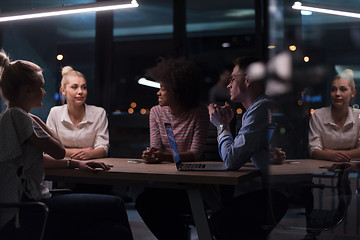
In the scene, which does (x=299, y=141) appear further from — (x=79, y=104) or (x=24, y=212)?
(x=79, y=104)

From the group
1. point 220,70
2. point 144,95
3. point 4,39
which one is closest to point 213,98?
point 144,95

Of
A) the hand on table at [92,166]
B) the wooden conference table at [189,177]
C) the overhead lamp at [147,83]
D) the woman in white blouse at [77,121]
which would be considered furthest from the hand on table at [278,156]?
the overhead lamp at [147,83]

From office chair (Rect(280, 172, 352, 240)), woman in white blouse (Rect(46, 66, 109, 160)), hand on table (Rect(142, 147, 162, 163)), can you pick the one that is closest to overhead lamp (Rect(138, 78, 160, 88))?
woman in white blouse (Rect(46, 66, 109, 160))

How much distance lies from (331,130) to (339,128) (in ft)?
0.14

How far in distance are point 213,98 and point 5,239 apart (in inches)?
132

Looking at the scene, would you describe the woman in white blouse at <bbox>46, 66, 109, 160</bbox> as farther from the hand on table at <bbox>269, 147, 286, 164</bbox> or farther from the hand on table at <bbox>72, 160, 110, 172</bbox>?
the hand on table at <bbox>269, 147, 286, 164</bbox>

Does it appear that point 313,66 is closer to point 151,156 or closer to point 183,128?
point 151,156

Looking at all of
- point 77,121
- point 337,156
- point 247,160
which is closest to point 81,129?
point 77,121

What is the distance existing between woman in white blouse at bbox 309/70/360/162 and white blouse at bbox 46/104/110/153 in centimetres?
186

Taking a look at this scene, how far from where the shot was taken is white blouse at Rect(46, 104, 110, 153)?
307 cm

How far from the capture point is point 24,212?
1806 millimetres

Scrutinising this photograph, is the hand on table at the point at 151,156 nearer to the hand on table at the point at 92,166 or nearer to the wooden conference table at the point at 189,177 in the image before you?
the wooden conference table at the point at 189,177

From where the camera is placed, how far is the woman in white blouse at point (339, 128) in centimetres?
130

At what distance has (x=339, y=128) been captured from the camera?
59.8 inches
